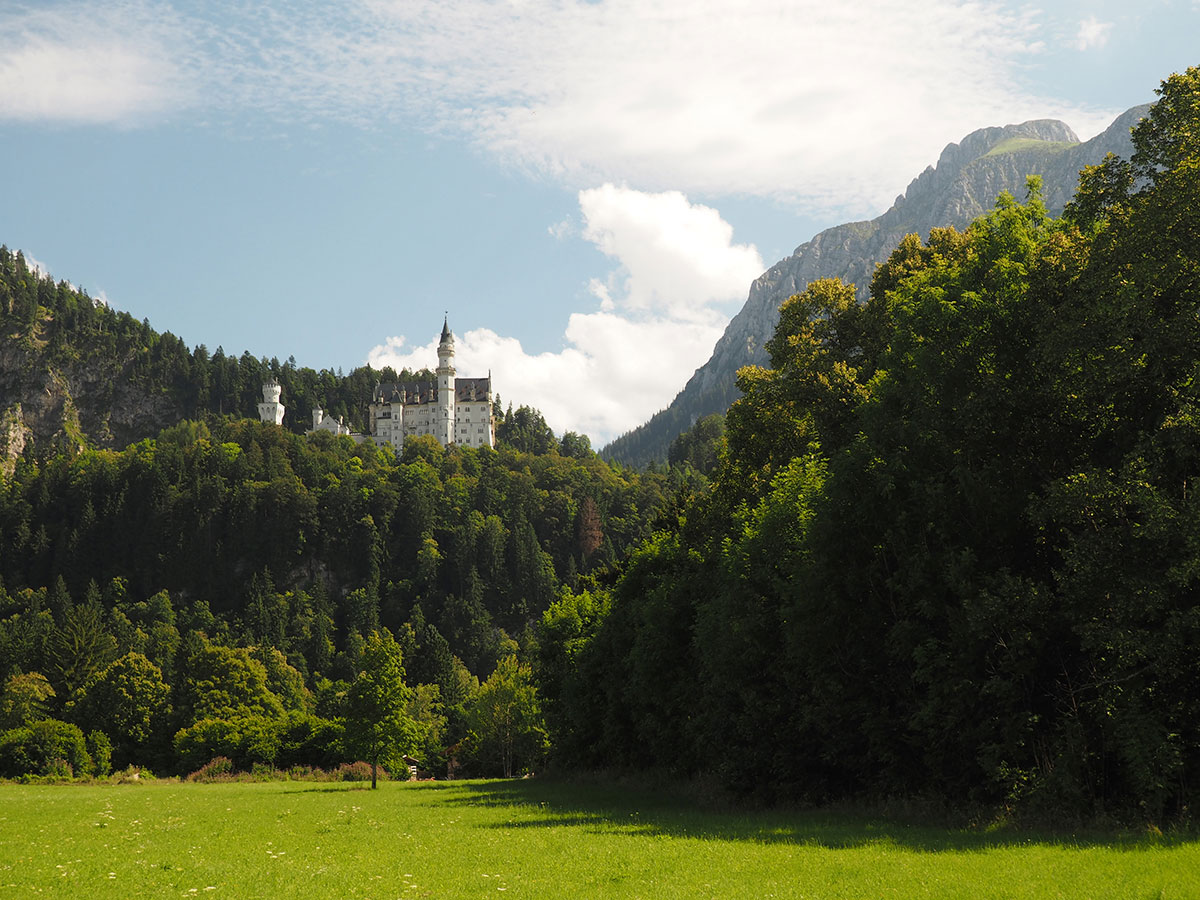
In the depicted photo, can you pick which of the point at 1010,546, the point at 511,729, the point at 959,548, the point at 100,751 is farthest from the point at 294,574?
the point at 1010,546

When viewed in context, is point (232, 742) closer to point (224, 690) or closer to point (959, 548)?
point (224, 690)

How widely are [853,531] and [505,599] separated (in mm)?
163709

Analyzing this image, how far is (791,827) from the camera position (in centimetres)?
2219

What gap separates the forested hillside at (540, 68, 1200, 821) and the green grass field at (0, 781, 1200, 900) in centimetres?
297

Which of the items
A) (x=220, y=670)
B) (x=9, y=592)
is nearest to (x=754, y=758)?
(x=220, y=670)

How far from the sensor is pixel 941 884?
13570 mm

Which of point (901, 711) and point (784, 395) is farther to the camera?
point (784, 395)

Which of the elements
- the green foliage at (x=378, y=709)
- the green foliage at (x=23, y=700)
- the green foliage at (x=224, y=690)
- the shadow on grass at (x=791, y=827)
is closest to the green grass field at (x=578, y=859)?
the shadow on grass at (x=791, y=827)

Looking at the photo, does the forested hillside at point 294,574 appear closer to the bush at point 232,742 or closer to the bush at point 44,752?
the bush at point 232,742

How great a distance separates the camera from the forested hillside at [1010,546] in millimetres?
19922

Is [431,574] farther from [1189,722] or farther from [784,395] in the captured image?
[1189,722]

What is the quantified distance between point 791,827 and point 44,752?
228 ft

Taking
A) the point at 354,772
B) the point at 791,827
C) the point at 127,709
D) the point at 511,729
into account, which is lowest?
the point at 354,772

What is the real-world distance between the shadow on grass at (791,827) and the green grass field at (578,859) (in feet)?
0.22
